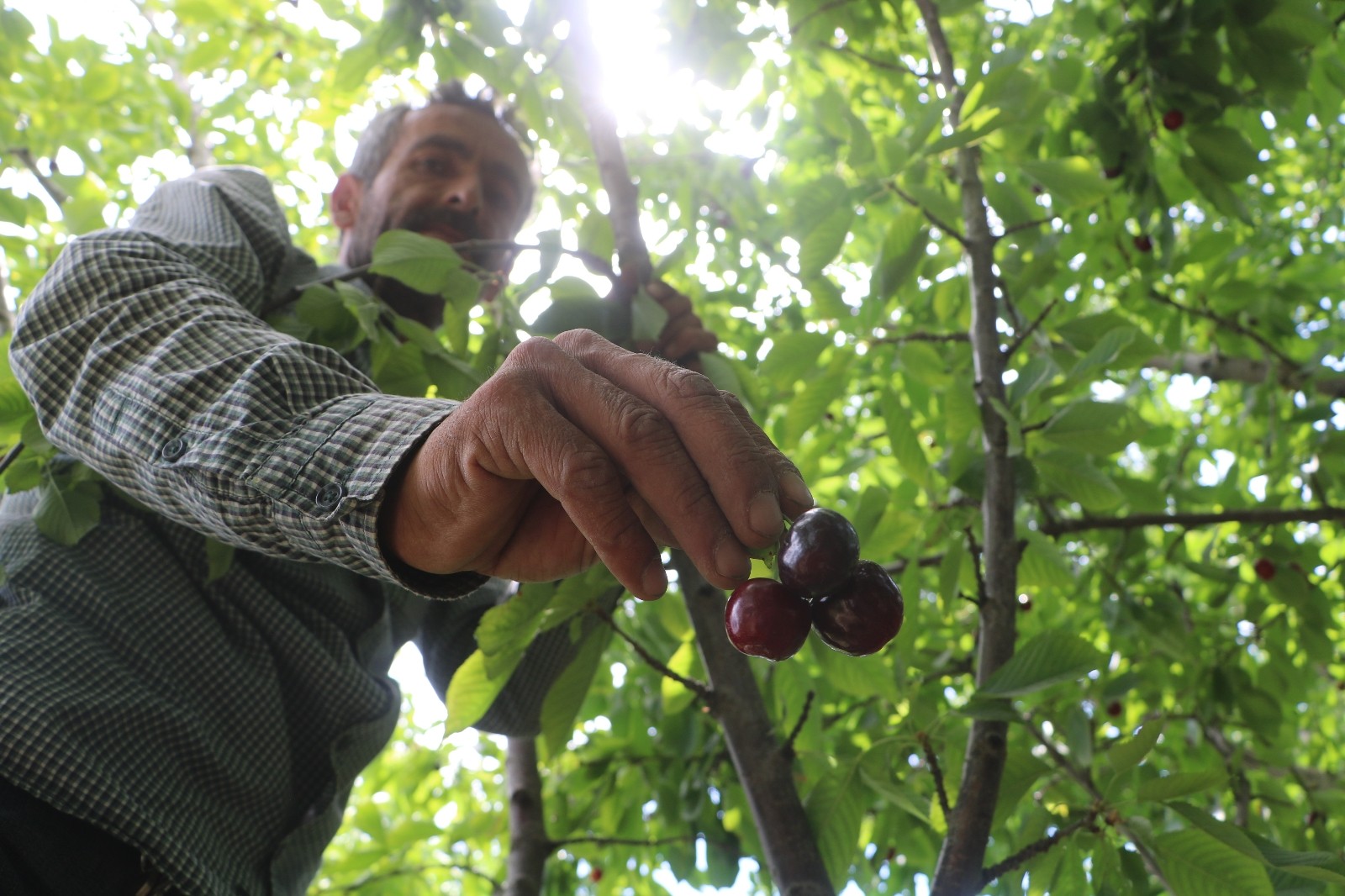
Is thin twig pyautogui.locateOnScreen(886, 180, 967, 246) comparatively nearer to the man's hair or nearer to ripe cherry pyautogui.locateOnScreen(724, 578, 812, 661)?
ripe cherry pyautogui.locateOnScreen(724, 578, 812, 661)

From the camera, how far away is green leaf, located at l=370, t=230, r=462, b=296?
5.64ft

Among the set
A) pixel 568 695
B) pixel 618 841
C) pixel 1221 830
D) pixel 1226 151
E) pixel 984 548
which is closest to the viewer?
pixel 1221 830

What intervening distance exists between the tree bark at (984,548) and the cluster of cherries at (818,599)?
0.72 meters

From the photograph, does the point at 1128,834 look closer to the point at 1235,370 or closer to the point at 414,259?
the point at 414,259

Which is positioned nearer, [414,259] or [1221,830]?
[1221,830]

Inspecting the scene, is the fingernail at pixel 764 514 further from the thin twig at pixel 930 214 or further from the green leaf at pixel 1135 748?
the thin twig at pixel 930 214

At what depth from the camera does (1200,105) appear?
2.39 metres

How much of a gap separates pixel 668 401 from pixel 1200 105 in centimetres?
226

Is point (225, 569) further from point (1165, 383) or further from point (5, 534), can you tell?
point (1165, 383)

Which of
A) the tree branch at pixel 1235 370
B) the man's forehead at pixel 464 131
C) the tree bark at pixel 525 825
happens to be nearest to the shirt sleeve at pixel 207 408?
the man's forehead at pixel 464 131

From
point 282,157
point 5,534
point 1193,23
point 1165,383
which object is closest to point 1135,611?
point 1193,23

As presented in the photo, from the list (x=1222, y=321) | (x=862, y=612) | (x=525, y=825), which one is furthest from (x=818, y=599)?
(x=1222, y=321)

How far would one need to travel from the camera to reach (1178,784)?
4.51ft

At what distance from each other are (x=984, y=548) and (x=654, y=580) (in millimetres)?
1149
